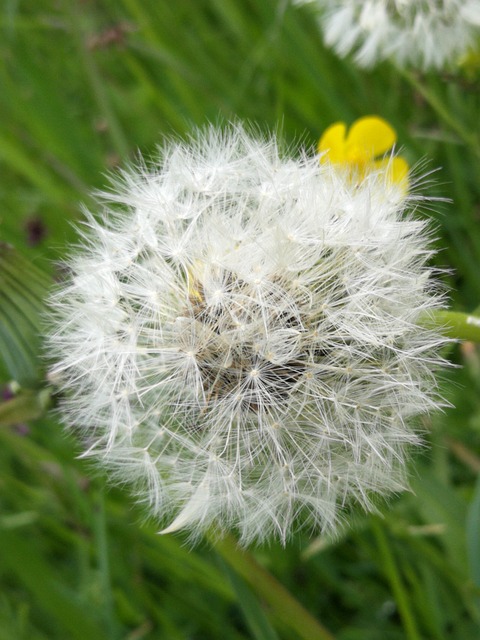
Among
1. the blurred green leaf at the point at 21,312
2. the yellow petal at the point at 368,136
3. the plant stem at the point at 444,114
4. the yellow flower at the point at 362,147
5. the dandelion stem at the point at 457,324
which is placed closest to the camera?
the dandelion stem at the point at 457,324

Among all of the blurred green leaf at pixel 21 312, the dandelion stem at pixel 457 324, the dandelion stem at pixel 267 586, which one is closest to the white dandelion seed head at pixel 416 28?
the dandelion stem at pixel 457 324

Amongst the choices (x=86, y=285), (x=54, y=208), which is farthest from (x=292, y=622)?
(x=54, y=208)

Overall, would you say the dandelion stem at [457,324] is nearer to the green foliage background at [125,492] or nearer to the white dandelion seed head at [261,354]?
the white dandelion seed head at [261,354]

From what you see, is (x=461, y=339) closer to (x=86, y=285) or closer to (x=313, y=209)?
(x=313, y=209)

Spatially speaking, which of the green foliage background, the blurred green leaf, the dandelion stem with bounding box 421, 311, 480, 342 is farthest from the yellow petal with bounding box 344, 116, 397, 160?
the blurred green leaf

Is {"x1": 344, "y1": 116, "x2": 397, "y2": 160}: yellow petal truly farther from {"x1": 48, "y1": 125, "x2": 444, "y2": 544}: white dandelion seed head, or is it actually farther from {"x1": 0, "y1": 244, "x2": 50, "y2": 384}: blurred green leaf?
{"x1": 0, "y1": 244, "x2": 50, "y2": 384}: blurred green leaf
